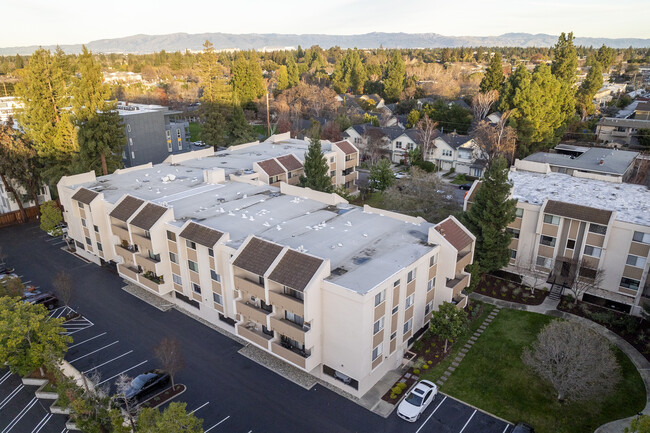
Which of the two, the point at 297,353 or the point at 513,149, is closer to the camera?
the point at 297,353

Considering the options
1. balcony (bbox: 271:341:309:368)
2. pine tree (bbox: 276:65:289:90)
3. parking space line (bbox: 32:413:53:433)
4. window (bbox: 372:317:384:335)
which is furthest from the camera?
pine tree (bbox: 276:65:289:90)

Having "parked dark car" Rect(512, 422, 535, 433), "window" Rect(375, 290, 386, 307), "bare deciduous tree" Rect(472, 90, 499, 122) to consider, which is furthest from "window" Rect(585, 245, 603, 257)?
"bare deciduous tree" Rect(472, 90, 499, 122)

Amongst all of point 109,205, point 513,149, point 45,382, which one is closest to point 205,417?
point 45,382

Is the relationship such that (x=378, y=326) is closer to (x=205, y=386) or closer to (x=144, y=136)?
(x=205, y=386)

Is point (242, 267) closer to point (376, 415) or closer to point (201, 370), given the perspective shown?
point (201, 370)

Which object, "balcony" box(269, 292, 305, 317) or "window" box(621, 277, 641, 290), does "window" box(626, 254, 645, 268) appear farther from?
"balcony" box(269, 292, 305, 317)

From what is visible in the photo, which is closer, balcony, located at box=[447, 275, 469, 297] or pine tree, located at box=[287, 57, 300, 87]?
balcony, located at box=[447, 275, 469, 297]

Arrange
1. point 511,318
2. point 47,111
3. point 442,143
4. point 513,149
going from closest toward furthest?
1. point 511,318
2. point 47,111
3. point 513,149
4. point 442,143
